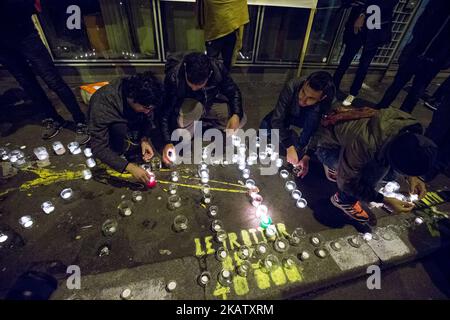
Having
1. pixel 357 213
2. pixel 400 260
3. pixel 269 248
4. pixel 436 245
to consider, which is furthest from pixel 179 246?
pixel 436 245

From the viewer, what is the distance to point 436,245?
3.56 meters

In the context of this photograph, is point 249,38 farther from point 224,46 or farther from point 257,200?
point 257,200

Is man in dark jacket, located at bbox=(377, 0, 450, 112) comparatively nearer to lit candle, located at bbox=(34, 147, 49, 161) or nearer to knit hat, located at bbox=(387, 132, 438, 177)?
knit hat, located at bbox=(387, 132, 438, 177)

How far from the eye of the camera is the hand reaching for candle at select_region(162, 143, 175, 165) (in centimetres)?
412

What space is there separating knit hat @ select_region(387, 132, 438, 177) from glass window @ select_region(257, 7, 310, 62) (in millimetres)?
5596

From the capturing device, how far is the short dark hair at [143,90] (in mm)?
3121

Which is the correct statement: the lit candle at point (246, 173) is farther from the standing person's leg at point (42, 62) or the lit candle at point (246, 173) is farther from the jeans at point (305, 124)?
the standing person's leg at point (42, 62)

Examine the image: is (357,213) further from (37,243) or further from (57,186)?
(57,186)

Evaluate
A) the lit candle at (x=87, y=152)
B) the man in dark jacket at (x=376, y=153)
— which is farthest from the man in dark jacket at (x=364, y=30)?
the lit candle at (x=87, y=152)

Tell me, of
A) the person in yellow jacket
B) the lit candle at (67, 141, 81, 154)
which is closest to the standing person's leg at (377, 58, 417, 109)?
the person in yellow jacket

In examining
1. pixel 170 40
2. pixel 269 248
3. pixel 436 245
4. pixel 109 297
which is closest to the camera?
pixel 109 297

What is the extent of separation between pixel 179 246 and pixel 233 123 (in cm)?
245

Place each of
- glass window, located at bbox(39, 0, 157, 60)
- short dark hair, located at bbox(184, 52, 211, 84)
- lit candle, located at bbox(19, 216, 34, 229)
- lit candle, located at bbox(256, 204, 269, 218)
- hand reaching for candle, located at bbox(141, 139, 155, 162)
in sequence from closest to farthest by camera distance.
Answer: lit candle, located at bbox(19, 216, 34, 229) → short dark hair, located at bbox(184, 52, 211, 84) → lit candle, located at bbox(256, 204, 269, 218) → hand reaching for candle, located at bbox(141, 139, 155, 162) → glass window, located at bbox(39, 0, 157, 60)

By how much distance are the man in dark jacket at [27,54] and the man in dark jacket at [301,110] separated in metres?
3.89
